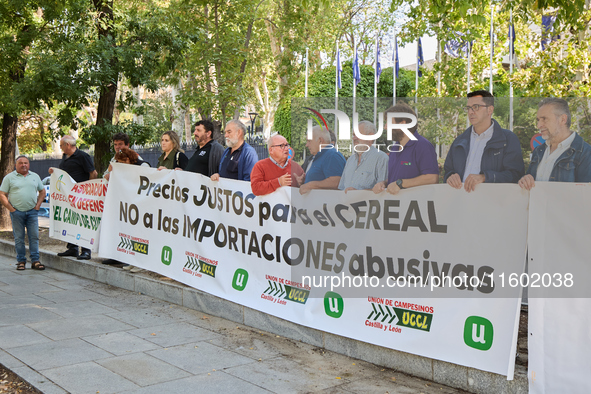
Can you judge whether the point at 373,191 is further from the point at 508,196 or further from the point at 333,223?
the point at 508,196

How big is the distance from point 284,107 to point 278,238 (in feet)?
64.8

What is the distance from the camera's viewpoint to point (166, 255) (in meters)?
8.08

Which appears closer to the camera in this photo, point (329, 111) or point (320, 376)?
point (320, 376)

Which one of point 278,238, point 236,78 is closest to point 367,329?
A: point 278,238

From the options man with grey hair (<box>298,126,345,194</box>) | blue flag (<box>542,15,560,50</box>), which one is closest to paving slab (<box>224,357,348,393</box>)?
man with grey hair (<box>298,126,345,194</box>)

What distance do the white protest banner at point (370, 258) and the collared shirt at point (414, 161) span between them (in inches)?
8.1

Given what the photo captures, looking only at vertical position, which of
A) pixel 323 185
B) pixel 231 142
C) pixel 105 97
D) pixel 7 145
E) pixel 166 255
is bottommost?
pixel 166 255

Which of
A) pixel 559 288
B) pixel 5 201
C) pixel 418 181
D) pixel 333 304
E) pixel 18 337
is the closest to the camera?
pixel 559 288

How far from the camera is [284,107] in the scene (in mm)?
25531

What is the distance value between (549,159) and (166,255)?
210 inches

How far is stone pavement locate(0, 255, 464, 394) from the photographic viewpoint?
4.82 m

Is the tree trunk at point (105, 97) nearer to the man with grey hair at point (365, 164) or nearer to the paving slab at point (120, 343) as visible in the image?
the paving slab at point (120, 343)

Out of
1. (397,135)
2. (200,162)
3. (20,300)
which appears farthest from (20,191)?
(397,135)

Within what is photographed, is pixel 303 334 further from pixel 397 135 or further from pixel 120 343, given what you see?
pixel 397 135
